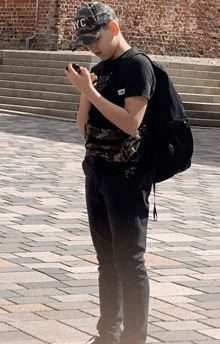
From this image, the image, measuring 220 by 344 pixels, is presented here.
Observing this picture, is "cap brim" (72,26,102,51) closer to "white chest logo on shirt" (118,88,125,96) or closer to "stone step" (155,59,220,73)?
"white chest logo on shirt" (118,88,125,96)

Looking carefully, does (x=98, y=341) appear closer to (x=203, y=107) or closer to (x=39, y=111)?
(x=203, y=107)

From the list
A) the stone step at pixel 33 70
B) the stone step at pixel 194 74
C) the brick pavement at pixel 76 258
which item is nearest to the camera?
the brick pavement at pixel 76 258

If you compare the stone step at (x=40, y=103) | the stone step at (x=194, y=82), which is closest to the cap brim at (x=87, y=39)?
the stone step at (x=40, y=103)

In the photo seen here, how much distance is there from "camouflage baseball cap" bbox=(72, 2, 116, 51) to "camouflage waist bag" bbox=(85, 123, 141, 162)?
1.28ft

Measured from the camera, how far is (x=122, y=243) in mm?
3686

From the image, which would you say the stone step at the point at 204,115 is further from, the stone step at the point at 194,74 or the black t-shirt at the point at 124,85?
the black t-shirt at the point at 124,85

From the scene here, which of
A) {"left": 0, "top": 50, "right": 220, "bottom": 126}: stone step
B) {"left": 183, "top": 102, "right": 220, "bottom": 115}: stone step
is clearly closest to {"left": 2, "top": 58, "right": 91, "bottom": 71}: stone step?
{"left": 0, "top": 50, "right": 220, "bottom": 126}: stone step

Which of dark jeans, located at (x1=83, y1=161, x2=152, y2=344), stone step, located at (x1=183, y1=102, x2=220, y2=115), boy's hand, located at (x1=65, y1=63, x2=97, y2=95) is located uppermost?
boy's hand, located at (x1=65, y1=63, x2=97, y2=95)

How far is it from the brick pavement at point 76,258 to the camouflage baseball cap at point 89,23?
1454 millimetres

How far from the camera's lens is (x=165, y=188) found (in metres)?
9.61

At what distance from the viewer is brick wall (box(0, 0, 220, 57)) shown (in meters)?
25.3

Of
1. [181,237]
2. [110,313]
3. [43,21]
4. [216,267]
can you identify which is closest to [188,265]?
[216,267]

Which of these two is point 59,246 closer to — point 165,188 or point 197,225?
point 197,225

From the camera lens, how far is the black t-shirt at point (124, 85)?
3.56m
